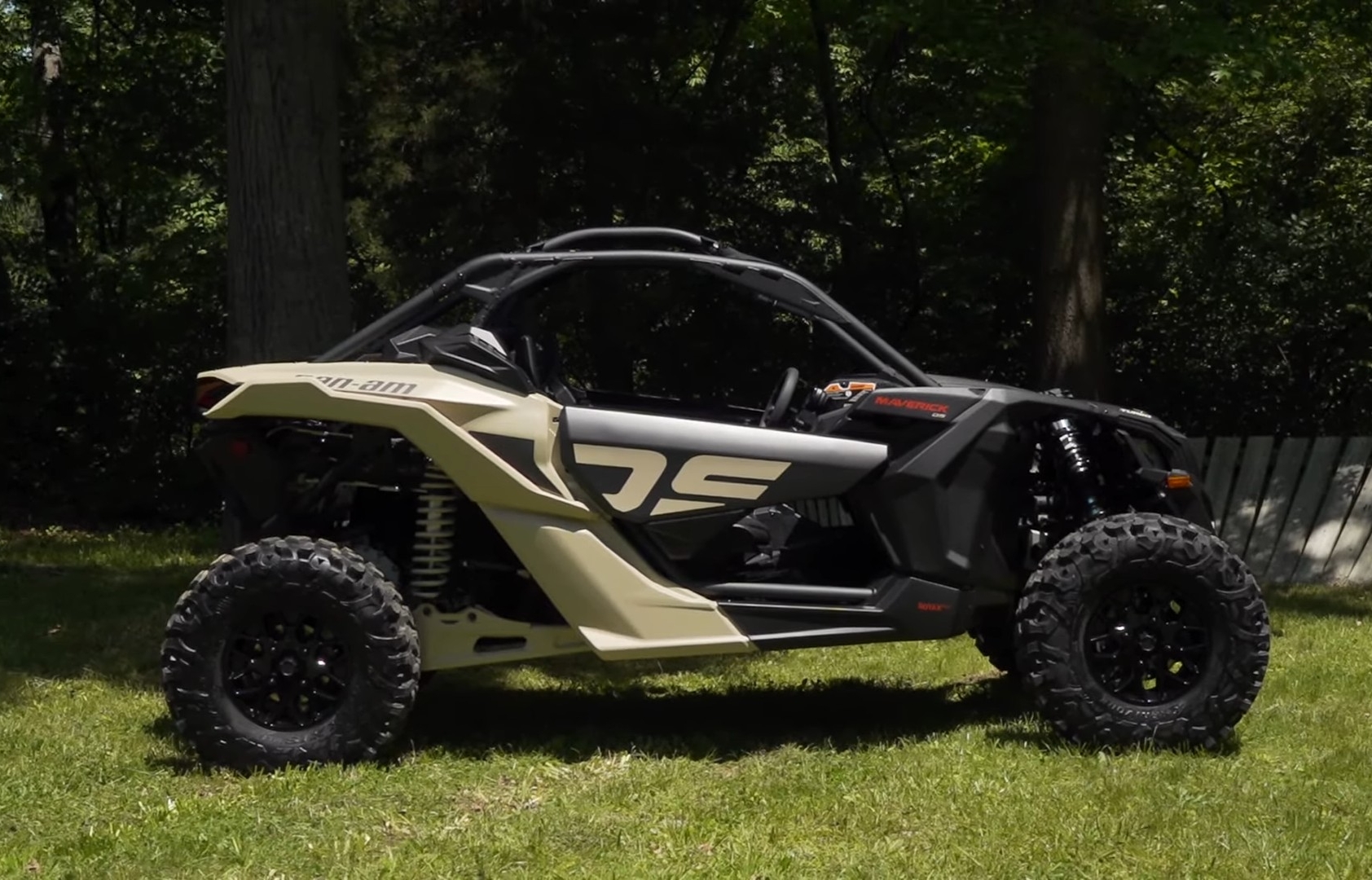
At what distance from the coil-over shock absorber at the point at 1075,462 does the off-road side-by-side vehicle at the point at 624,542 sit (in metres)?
0.01

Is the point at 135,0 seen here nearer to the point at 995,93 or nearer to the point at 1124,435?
the point at 995,93

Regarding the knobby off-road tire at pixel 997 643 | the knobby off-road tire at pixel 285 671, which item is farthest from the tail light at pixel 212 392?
the knobby off-road tire at pixel 997 643

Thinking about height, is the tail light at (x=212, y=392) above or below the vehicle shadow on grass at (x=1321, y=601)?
above

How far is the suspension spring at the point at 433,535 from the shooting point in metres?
6.05

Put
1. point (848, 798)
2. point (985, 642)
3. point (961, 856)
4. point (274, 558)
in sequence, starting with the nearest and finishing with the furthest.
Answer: point (961, 856) < point (848, 798) < point (274, 558) < point (985, 642)

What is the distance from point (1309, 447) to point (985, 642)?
530cm

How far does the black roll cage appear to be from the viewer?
6047 mm

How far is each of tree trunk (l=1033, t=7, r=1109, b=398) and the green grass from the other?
3.33 meters

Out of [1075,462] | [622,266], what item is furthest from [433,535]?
[1075,462]

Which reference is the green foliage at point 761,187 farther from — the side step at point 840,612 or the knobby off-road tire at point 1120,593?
the side step at point 840,612

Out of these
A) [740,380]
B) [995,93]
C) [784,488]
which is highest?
[995,93]

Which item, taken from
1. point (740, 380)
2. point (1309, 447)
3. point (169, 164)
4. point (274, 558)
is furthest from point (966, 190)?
point (274, 558)

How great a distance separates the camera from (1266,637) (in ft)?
19.7

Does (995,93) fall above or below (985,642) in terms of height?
above
